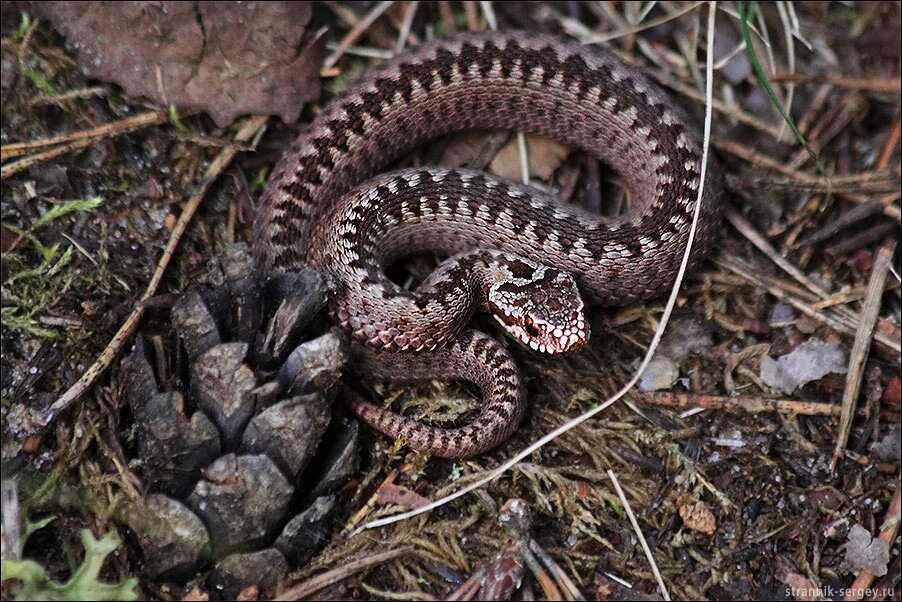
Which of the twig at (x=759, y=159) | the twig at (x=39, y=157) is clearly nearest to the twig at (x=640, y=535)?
the twig at (x=759, y=159)

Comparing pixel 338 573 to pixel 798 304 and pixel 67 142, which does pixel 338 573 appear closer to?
pixel 67 142

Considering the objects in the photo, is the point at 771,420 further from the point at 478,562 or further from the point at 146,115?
the point at 146,115

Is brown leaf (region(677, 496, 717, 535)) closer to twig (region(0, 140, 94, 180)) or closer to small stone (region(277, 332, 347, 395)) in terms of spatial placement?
small stone (region(277, 332, 347, 395))

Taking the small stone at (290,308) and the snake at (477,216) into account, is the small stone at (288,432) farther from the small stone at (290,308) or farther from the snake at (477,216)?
the snake at (477,216)

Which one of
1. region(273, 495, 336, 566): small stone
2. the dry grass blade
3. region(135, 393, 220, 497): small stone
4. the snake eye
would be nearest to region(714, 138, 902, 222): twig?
the snake eye

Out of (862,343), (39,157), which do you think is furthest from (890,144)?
(39,157)

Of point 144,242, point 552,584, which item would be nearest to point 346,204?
point 144,242
